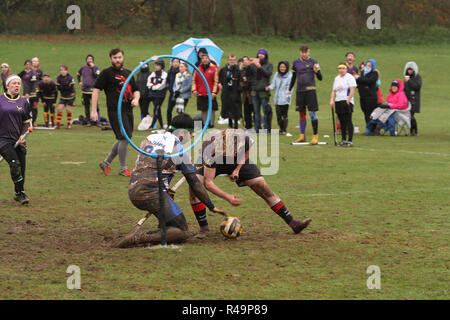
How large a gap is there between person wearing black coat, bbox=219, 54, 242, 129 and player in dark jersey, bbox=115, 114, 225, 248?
12507mm

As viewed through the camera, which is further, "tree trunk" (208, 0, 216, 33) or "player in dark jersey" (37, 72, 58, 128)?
"tree trunk" (208, 0, 216, 33)

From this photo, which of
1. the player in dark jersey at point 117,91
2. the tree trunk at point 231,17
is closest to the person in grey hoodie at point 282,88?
the player in dark jersey at point 117,91

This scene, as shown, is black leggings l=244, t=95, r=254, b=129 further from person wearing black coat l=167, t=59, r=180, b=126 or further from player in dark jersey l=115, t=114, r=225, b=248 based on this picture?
player in dark jersey l=115, t=114, r=225, b=248

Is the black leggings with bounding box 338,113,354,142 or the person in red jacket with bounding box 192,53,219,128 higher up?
the person in red jacket with bounding box 192,53,219,128

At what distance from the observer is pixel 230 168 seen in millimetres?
8648

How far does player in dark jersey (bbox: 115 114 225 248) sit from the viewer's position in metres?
8.10

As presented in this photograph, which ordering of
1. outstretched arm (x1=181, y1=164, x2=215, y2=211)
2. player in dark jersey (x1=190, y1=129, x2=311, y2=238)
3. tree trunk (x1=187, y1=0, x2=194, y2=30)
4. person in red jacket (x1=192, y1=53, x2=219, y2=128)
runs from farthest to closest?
1. tree trunk (x1=187, y1=0, x2=194, y2=30)
2. person in red jacket (x1=192, y1=53, x2=219, y2=128)
3. player in dark jersey (x1=190, y1=129, x2=311, y2=238)
4. outstretched arm (x1=181, y1=164, x2=215, y2=211)

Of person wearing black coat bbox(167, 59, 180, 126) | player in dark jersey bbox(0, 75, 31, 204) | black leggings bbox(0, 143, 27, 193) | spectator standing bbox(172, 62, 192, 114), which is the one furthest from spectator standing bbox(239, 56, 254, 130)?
black leggings bbox(0, 143, 27, 193)

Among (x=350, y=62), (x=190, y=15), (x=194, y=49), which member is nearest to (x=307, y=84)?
(x=350, y=62)

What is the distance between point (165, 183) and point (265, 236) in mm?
1384

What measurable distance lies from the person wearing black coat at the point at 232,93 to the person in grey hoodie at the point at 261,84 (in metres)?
0.52

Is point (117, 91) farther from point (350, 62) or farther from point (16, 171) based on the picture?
point (350, 62)
